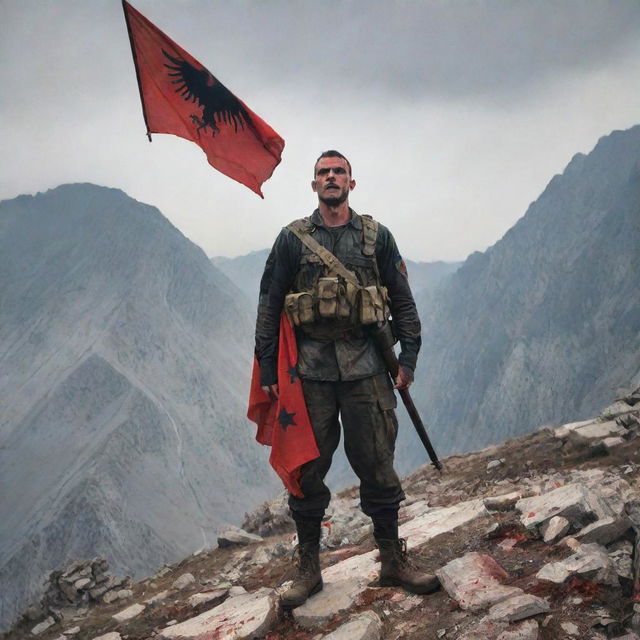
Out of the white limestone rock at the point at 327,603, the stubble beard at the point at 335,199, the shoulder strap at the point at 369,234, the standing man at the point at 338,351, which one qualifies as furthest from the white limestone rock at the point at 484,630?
the stubble beard at the point at 335,199

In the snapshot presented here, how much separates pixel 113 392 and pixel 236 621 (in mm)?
64003

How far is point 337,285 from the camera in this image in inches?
152

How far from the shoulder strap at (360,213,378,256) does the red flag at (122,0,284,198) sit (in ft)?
5.26

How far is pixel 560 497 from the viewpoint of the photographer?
490cm

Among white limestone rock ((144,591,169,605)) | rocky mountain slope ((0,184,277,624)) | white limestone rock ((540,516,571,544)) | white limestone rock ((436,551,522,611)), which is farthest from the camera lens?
rocky mountain slope ((0,184,277,624))

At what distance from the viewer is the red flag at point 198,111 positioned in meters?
5.33

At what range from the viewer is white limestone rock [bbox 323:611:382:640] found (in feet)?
10.9

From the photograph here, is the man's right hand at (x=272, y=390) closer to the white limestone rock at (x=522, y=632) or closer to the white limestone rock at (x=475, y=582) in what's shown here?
the white limestone rock at (x=475, y=582)

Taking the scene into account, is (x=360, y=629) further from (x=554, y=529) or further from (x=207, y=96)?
(x=207, y=96)

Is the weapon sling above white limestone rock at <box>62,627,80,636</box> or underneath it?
above

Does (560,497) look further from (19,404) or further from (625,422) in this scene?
(19,404)

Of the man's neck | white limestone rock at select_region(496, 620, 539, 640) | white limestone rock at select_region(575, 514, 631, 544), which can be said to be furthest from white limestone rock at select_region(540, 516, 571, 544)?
the man's neck

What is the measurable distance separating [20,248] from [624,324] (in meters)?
93.2

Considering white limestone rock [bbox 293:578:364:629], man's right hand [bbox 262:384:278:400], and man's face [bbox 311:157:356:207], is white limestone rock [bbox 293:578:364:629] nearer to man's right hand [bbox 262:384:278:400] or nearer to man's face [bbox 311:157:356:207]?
man's right hand [bbox 262:384:278:400]
